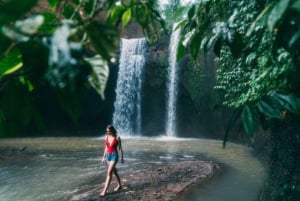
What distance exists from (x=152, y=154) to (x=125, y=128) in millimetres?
7524

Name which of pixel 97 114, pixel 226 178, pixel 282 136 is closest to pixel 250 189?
pixel 226 178

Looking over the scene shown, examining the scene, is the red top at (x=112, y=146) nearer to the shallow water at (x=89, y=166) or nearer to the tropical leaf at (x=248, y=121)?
the shallow water at (x=89, y=166)

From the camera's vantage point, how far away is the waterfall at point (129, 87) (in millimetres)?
20328

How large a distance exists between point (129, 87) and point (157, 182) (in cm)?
1224

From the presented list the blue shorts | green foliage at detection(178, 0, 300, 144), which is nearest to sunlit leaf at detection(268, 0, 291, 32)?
green foliage at detection(178, 0, 300, 144)

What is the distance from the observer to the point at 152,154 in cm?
1297

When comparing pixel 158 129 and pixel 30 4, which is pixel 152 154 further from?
pixel 30 4

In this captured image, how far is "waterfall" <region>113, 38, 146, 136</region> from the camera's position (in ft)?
66.7

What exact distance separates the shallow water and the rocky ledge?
28 centimetres

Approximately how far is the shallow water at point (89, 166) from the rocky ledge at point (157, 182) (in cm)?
28

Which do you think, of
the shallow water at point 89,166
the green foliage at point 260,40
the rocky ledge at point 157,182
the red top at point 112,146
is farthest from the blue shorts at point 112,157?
the green foliage at point 260,40

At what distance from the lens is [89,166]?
10.9 metres

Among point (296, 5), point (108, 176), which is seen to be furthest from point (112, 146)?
point (296, 5)

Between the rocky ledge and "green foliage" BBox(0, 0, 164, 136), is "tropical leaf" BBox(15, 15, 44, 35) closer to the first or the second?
"green foliage" BBox(0, 0, 164, 136)
